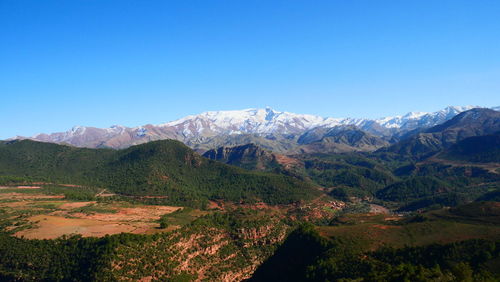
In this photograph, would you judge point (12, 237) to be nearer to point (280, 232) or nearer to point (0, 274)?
point (0, 274)

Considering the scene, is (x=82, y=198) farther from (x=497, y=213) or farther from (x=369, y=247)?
(x=497, y=213)

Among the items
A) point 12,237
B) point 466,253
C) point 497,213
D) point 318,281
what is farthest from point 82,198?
point 497,213

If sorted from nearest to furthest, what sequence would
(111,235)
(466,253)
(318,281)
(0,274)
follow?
(318,281) < (466,253) < (0,274) < (111,235)

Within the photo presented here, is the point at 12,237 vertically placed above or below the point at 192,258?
above

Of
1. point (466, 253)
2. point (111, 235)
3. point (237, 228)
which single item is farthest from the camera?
point (237, 228)

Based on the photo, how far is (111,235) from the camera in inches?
4449

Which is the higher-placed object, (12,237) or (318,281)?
(12,237)

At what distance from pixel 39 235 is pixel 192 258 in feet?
182

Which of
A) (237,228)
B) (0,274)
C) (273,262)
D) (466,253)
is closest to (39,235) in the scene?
(0,274)

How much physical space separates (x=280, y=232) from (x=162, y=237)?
57.7 metres

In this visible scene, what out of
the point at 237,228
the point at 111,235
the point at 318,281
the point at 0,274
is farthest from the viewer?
the point at 237,228

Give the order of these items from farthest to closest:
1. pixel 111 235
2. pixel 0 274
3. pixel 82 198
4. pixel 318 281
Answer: pixel 82 198 → pixel 111 235 → pixel 0 274 → pixel 318 281

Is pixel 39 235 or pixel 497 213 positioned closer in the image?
pixel 39 235

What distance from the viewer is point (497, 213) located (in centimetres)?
14912
